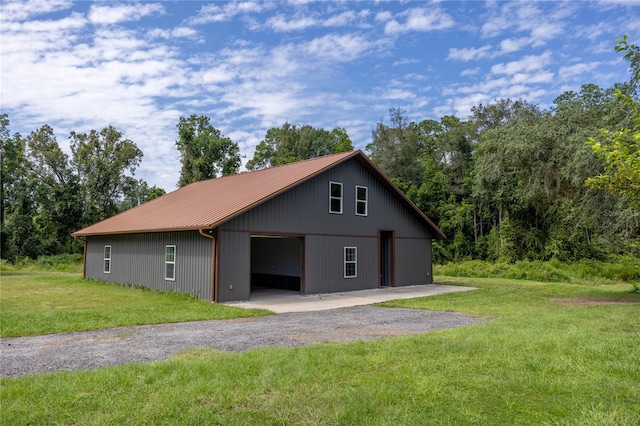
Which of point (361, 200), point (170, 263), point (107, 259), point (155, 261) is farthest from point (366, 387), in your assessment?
point (107, 259)

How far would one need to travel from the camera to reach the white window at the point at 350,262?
17500 mm

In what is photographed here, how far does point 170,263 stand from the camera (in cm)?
1576

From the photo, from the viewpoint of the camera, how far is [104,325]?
9.12m

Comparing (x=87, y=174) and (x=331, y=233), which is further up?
(x=87, y=174)

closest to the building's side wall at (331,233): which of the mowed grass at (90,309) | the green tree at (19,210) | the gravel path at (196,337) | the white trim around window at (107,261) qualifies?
the mowed grass at (90,309)

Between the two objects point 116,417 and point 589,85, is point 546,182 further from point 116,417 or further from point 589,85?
point 116,417

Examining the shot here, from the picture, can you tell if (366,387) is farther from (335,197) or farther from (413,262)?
(413,262)

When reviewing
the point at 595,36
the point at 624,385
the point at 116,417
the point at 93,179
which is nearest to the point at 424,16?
the point at 595,36

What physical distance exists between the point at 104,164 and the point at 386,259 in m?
30.9

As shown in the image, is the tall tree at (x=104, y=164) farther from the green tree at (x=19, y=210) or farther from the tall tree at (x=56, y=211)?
the green tree at (x=19, y=210)

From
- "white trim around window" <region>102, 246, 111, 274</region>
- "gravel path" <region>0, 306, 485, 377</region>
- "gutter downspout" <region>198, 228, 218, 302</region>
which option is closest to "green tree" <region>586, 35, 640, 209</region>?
"gravel path" <region>0, 306, 485, 377</region>

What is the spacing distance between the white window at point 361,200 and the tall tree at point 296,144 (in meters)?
27.1

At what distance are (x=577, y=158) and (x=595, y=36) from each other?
535cm

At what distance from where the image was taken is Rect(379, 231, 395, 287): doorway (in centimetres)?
1947
